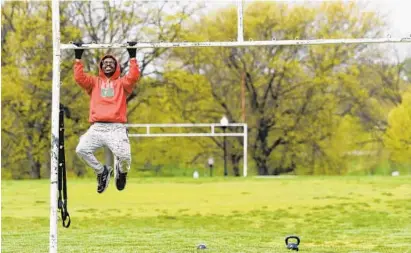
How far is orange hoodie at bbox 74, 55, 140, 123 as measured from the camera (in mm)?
7168

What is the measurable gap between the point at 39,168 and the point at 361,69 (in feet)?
42.4

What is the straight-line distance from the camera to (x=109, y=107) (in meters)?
7.18

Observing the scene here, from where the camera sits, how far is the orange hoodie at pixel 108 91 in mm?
7168

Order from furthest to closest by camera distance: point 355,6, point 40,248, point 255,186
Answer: point 355,6 < point 255,186 < point 40,248

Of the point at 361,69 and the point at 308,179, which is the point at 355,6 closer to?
the point at 361,69

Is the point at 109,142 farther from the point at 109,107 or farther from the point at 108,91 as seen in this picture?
the point at 108,91

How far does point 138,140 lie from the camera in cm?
3403

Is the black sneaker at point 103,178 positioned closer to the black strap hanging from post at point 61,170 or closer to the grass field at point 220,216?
the black strap hanging from post at point 61,170

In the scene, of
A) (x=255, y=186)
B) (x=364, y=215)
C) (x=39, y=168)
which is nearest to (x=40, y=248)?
(x=364, y=215)

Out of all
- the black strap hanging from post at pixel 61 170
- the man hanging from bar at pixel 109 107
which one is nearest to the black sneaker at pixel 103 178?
the man hanging from bar at pixel 109 107

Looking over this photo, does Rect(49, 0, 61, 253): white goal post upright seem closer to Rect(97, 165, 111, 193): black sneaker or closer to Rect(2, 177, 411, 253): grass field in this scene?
Rect(97, 165, 111, 193): black sneaker

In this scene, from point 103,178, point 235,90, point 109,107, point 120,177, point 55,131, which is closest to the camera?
point 55,131

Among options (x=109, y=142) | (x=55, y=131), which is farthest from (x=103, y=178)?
(x=55, y=131)

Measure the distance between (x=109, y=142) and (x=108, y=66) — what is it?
624 mm
